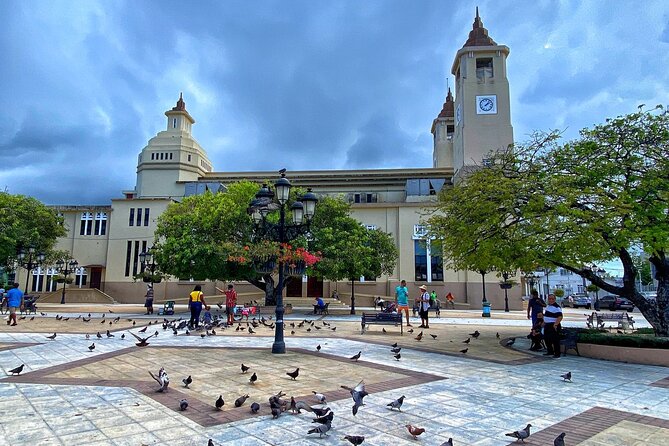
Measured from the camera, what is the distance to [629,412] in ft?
20.2

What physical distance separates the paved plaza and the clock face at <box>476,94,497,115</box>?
124 ft

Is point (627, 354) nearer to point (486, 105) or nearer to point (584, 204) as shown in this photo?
point (584, 204)

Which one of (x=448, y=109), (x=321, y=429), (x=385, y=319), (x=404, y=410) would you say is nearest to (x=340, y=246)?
(x=385, y=319)

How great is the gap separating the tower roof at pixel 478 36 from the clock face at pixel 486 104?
6.59 m

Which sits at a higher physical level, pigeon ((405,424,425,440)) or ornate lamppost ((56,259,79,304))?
ornate lamppost ((56,259,79,304))

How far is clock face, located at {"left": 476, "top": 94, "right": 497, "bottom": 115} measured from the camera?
148ft

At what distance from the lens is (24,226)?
3359cm

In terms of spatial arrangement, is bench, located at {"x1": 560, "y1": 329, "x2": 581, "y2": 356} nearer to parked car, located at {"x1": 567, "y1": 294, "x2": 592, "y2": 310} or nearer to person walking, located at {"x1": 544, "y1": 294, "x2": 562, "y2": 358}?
person walking, located at {"x1": 544, "y1": 294, "x2": 562, "y2": 358}

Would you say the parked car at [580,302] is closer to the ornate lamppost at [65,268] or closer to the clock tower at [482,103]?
the clock tower at [482,103]

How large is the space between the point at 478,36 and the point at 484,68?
440 centimetres

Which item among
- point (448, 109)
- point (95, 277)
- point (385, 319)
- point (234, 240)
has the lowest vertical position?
point (385, 319)

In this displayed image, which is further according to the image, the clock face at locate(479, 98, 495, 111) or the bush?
the clock face at locate(479, 98, 495, 111)

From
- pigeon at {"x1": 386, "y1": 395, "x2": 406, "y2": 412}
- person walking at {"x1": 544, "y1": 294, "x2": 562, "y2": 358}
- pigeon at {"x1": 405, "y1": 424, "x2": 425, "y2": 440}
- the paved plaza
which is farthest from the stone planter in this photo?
pigeon at {"x1": 405, "y1": 424, "x2": 425, "y2": 440}

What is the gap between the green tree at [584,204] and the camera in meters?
10.3
